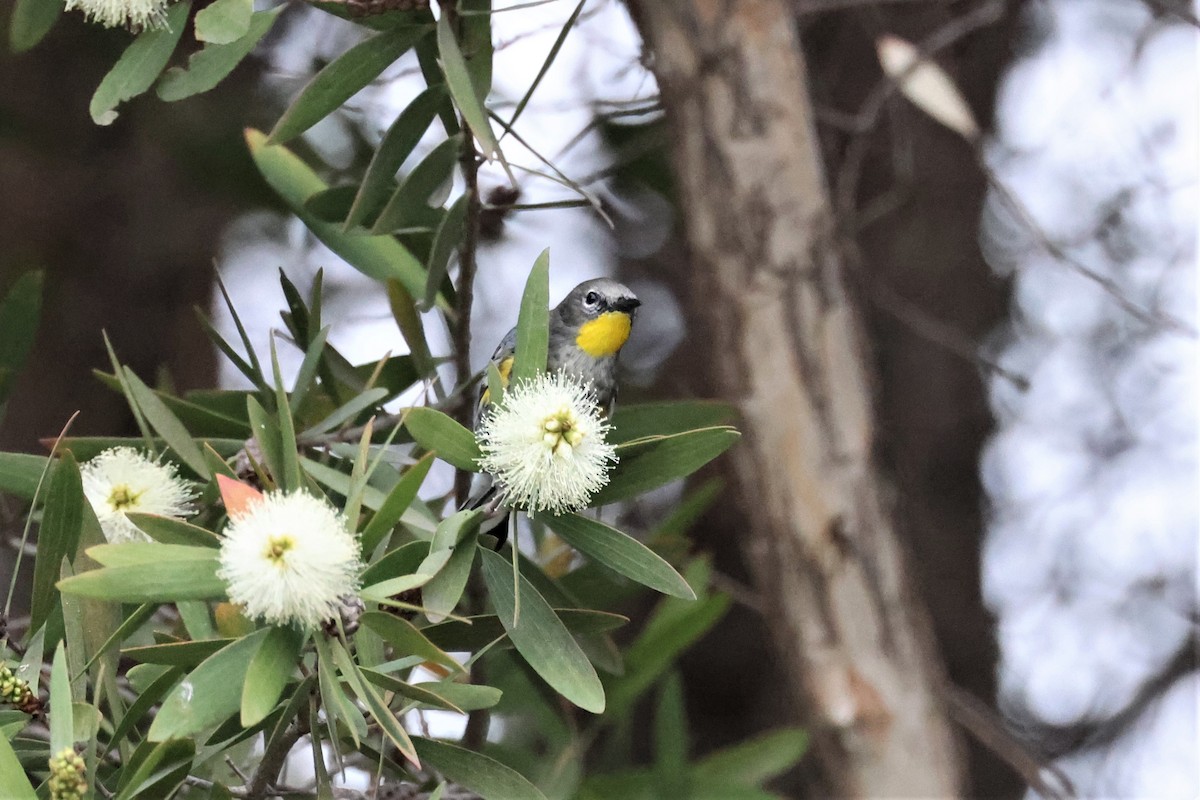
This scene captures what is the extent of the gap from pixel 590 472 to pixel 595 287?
0.71 meters

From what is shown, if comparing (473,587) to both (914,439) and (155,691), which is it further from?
(914,439)

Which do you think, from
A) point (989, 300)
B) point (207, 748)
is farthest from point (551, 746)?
point (989, 300)

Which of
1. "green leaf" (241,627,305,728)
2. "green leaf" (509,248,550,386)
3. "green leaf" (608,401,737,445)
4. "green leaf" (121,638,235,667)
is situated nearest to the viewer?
"green leaf" (241,627,305,728)

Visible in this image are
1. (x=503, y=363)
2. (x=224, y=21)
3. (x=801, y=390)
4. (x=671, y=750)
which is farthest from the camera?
(x=801, y=390)

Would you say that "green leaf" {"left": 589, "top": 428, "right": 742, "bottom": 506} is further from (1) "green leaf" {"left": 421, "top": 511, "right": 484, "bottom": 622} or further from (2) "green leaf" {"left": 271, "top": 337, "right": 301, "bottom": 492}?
(2) "green leaf" {"left": 271, "top": 337, "right": 301, "bottom": 492}

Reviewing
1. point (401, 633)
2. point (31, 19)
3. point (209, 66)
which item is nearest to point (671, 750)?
point (401, 633)

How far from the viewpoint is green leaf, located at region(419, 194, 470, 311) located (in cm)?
117

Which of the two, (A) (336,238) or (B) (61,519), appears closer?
(B) (61,519)

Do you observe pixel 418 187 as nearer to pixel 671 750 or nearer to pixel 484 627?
pixel 484 627

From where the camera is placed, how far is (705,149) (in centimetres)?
189

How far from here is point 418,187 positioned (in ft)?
3.87

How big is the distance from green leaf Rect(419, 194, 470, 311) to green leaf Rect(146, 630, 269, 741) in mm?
509

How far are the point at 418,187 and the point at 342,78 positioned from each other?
5.2 inches

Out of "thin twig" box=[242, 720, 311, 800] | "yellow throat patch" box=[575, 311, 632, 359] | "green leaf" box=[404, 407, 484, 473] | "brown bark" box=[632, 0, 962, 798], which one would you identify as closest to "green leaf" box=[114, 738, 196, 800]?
"thin twig" box=[242, 720, 311, 800]
